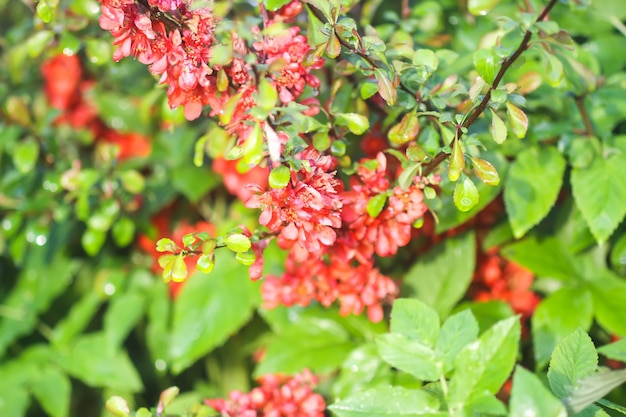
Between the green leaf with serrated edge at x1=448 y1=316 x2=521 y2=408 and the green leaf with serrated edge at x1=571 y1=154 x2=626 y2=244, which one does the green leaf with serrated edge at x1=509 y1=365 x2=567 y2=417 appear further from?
the green leaf with serrated edge at x1=571 y1=154 x2=626 y2=244

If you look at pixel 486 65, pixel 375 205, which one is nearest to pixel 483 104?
pixel 486 65

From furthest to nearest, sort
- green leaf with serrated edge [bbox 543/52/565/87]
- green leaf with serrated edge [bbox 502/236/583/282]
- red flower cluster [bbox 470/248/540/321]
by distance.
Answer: red flower cluster [bbox 470/248/540/321], green leaf with serrated edge [bbox 502/236/583/282], green leaf with serrated edge [bbox 543/52/565/87]

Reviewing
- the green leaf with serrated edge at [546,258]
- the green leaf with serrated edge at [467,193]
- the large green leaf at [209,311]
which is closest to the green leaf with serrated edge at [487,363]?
the green leaf with serrated edge at [467,193]

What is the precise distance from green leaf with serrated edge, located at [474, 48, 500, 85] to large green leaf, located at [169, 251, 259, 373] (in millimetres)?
608

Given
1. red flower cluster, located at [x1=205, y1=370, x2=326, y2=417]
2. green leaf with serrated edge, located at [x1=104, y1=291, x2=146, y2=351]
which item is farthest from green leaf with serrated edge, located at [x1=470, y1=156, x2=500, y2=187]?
green leaf with serrated edge, located at [x1=104, y1=291, x2=146, y2=351]

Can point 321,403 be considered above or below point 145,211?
above

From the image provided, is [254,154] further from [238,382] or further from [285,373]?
[238,382]

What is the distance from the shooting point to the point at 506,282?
3.80ft

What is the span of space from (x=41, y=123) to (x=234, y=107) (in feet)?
2.36

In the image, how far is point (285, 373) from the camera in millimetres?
1017

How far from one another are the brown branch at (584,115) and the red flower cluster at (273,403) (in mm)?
517

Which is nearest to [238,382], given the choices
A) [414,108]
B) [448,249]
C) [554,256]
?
[448,249]

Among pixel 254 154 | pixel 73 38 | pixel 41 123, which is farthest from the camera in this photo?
pixel 41 123

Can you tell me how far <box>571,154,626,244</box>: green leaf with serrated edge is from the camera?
0.90m
